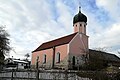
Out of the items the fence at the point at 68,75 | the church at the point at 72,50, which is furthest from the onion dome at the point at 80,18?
the fence at the point at 68,75

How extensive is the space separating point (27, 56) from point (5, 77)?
60.4 metres

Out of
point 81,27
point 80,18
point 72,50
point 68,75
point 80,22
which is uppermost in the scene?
point 80,18

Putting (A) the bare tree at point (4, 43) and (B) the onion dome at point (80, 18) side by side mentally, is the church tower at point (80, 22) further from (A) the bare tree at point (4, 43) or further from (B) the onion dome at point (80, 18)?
(A) the bare tree at point (4, 43)

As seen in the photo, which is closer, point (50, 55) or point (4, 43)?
point (4, 43)

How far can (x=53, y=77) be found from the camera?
9.72 metres

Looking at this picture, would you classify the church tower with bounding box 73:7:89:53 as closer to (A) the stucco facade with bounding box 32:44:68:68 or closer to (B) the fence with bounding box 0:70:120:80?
(A) the stucco facade with bounding box 32:44:68:68

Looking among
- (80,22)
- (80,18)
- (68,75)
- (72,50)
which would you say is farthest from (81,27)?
(68,75)

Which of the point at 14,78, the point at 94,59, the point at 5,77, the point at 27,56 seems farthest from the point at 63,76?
the point at 27,56

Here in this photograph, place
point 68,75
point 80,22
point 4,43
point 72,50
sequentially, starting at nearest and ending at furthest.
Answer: point 68,75, point 4,43, point 72,50, point 80,22

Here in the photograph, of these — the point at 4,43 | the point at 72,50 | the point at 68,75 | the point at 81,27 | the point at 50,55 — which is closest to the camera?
the point at 68,75

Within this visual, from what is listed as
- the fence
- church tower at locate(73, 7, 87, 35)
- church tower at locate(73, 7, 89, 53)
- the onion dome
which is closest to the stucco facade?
church tower at locate(73, 7, 89, 53)

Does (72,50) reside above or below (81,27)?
below

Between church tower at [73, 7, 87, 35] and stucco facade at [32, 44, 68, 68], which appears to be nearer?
stucco facade at [32, 44, 68, 68]

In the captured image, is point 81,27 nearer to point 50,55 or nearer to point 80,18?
point 80,18
